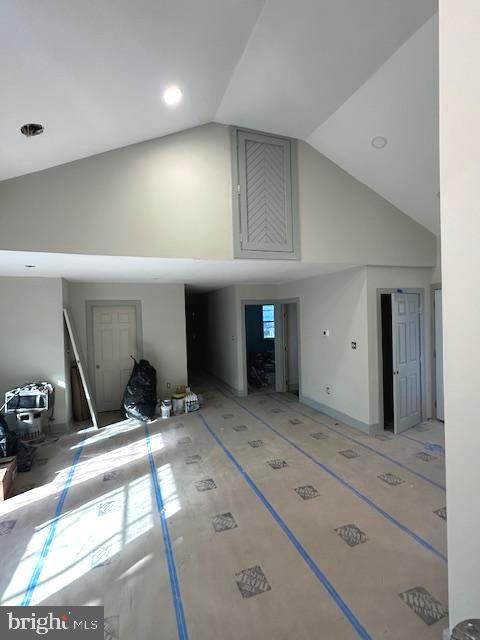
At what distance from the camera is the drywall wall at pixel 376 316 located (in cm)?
445

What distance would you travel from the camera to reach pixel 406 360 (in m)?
4.68

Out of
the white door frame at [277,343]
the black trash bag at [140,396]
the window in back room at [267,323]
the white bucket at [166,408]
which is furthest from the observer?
the window in back room at [267,323]

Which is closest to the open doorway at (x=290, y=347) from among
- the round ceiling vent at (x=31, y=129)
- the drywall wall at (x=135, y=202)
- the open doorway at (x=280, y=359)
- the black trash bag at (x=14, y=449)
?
the open doorway at (x=280, y=359)

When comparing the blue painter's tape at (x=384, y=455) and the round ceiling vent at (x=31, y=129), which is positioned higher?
the round ceiling vent at (x=31, y=129)

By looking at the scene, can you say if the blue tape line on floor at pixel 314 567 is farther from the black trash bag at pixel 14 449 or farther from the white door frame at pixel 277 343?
the white door frame at pixel 277 343

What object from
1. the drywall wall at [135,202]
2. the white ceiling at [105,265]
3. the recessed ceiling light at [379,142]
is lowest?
the white ceiling at [105,265]

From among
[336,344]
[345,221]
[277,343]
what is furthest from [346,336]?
[277,343]

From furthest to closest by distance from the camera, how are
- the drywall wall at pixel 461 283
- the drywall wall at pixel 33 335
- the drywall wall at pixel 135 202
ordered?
the drywall wall at pixel 33 335 < the drywall wall at pixel 135 202 < the drywall wall at pixel 461 283

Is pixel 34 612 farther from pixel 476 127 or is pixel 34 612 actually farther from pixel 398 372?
pixel 398 372

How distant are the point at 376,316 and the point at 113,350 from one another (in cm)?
454

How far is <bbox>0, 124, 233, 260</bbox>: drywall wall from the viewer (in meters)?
2.83

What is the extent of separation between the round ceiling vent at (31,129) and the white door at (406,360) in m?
4.38

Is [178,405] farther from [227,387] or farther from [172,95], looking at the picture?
[172,95]

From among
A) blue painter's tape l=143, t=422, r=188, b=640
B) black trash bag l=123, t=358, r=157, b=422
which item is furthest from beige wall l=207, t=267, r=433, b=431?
blue painter's tape l=143, t=422, r=188, b=640
